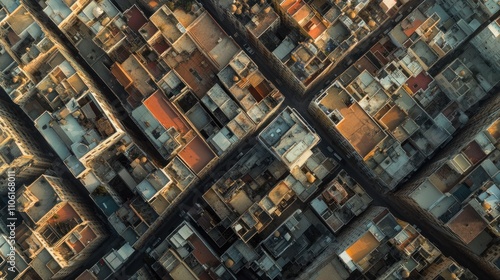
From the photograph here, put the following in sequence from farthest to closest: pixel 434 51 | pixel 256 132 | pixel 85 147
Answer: pixel 256 132 → pixel 434 51 → pixel 85 147

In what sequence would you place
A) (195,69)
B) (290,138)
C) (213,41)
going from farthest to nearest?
(195,69)
(213,41)
(290,138)

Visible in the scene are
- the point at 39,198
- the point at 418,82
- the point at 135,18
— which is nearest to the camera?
the point at 39,198

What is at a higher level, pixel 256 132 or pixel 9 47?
pixel 9 47

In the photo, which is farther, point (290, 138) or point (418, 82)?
point (418, 82)

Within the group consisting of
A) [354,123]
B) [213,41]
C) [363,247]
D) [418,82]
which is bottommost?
[363,247]

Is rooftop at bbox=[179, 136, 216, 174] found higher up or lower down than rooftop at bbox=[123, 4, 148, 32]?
lower down

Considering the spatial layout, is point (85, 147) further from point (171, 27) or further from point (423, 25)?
point (423, 25)

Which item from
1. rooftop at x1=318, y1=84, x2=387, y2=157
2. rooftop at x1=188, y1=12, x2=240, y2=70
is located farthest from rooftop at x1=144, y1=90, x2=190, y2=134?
rooftop at x1=318, y1=84, x2=387, y2=157

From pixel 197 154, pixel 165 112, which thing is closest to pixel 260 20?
pixel 165 112

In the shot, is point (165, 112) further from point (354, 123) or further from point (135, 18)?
point (354, 123)

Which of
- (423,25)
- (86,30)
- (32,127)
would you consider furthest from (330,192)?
(32,127)

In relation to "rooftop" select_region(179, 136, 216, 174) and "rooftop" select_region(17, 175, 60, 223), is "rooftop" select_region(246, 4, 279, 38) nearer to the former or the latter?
"rooftop" select_region(179, 136, 216, 174)
